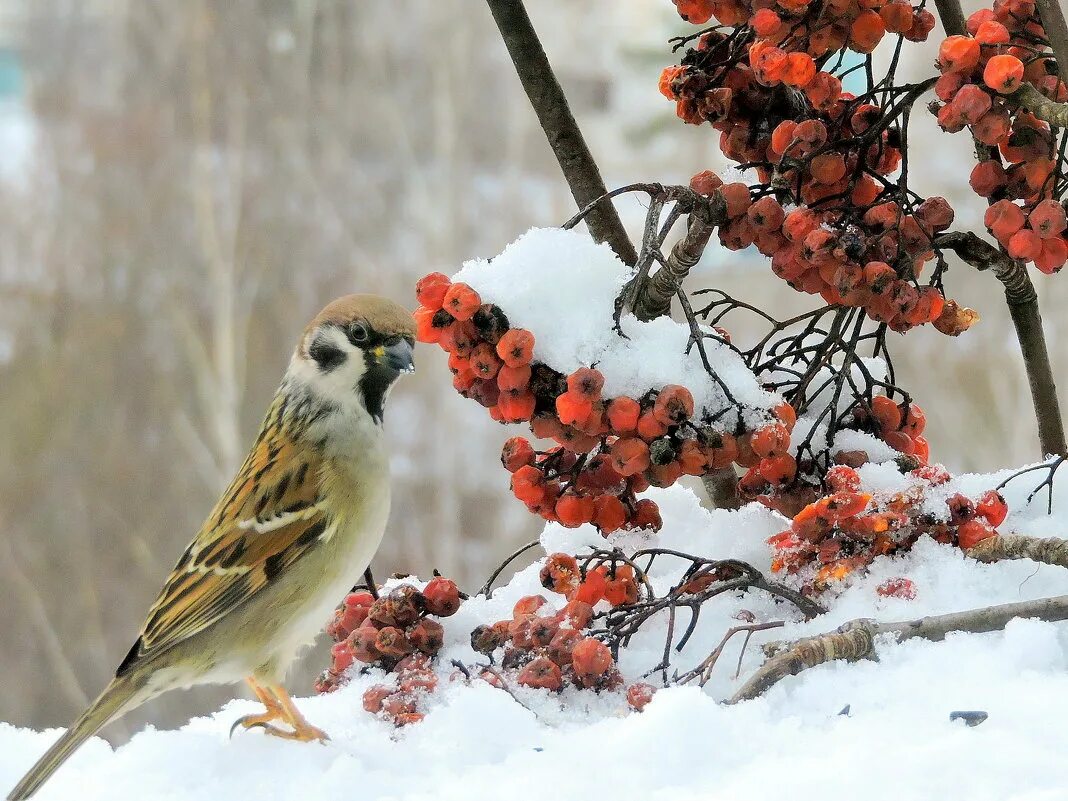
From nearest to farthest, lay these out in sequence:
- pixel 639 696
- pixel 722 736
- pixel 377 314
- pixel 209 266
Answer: pixel 722 736, pixel 639 696, pixel 377 314, pixel 209 266

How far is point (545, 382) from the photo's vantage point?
84 cm

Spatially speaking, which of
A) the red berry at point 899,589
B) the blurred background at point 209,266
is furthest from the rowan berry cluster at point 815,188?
the blurred background at point 209,266

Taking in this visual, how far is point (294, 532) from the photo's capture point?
1.13 m

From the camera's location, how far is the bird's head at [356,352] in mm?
1096

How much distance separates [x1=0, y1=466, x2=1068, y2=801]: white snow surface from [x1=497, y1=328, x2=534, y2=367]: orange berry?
230 mm

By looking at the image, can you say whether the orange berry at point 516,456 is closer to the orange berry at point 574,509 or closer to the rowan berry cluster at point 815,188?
the orange berry at point 574,509

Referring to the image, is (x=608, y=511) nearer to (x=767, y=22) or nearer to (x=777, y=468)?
(x=777, y=468)

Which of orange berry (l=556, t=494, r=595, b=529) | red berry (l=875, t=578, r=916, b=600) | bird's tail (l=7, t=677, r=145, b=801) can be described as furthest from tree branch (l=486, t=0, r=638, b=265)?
bird's tail (l=7, t=677, r=145, b=801)

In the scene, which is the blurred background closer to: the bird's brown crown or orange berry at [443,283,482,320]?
the bird's brown crown

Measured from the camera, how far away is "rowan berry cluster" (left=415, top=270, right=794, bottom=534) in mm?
809

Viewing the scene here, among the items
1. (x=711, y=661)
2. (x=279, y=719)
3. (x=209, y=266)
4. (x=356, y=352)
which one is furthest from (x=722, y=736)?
(x=209, y=266)

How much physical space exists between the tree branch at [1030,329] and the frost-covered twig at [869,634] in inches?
14.9

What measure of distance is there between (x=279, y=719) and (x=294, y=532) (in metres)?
0.26

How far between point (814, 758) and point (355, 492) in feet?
2.14
